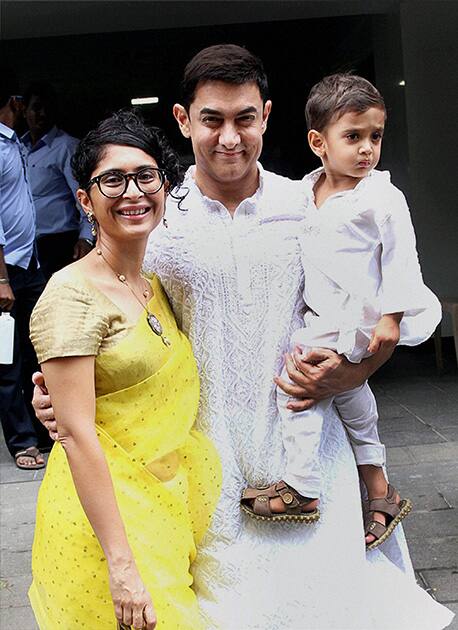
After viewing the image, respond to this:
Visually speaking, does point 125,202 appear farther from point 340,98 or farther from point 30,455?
point 30,455

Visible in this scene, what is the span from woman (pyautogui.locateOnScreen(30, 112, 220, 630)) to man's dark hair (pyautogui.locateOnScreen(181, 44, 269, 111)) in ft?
0.60

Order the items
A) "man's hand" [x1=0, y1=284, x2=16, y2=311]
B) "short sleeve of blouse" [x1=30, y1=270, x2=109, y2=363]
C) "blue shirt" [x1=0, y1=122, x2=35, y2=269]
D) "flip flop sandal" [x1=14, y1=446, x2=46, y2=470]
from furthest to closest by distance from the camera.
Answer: "flip flop sandal" [x1=14, y1=446, x2=46, y2=470] → "blue shirt" [x1=0, y1=122, x2=35, y2=269] → "man's hand" [x1=0, y1=284, x2=16, y2=311] → "short sleeve of blouse" [x1=30, y1=270, x2=109, y2=363]

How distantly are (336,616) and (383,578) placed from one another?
24cm

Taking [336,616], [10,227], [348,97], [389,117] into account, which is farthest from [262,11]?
[336,616]

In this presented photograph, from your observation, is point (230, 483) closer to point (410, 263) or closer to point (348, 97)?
point (410, 263)

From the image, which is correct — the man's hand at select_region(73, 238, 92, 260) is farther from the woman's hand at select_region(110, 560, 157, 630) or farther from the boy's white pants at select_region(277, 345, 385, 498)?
the woman's hand at select_region(110, 560, 157, 630)

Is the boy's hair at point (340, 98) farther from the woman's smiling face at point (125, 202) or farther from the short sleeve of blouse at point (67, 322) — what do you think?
the short sleeve of blouse at point (67, 322)

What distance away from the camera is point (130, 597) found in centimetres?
197

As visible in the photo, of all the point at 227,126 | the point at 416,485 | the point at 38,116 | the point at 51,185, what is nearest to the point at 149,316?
the point at 227,126

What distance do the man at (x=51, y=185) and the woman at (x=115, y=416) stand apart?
3742 mm

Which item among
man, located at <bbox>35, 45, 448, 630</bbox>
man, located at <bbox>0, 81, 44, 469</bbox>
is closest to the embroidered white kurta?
man, located at <bbox>35, 45, 448, 630</bbox>

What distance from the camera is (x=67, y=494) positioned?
6.85 feet

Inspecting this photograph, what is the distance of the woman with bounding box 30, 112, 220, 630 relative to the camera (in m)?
1.96

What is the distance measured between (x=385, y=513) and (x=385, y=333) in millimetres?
568
